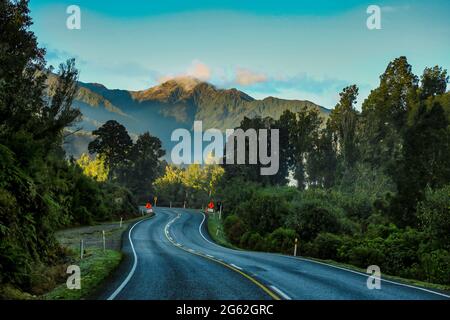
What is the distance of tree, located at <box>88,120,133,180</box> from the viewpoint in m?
91.8

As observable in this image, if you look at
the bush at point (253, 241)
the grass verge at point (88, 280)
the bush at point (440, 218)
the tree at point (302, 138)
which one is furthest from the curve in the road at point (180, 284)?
the tree at point (302, 138)

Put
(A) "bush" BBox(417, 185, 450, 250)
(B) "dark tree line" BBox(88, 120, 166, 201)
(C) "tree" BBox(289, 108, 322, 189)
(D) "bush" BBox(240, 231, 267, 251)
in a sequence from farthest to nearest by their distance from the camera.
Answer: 1. (B) "dark tree line" BBox(88, 120, 166, 201)
2. (C) "tree" BBox(289, 108, 322, 189)
3. (D) "bush" BBox(240, 231, 267, 251)
4. (A) "bush" BBox(417, 185, 450, 250)

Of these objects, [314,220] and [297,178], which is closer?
[314,220]

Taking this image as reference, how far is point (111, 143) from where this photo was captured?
9338 cm

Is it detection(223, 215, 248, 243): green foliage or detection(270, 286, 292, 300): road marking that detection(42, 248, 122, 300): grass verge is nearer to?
detection(270, 286, 292, 300): road marking

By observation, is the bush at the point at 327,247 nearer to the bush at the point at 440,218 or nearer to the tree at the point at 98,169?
the bush at the point at 440,218

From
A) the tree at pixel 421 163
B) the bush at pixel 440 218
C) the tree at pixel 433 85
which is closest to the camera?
the bush at pixel 440 218

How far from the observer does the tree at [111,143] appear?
91812mm

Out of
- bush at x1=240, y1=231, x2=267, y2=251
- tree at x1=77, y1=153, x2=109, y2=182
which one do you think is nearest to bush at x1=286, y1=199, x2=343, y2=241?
bush at x1=240, y1=231, x2=267, y2=251

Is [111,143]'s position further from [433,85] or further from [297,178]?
[433,85]

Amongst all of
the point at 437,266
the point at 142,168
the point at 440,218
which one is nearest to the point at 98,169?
the point at 142,168

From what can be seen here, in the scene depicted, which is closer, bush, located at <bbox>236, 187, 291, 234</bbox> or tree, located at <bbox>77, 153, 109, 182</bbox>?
bush, located at <bbox>236, 187, 291, 234</bbox>

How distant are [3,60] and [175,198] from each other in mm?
99294
